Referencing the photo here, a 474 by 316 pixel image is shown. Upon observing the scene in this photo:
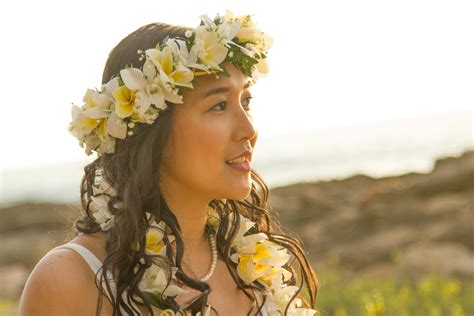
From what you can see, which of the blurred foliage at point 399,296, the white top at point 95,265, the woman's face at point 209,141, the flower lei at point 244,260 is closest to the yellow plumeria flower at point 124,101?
the woman's face at point 209,141

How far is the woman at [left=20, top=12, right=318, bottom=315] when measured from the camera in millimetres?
3848

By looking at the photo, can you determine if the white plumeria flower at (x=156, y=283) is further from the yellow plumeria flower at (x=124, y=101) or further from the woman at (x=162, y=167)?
the yellow plumeria flower at (x=124, y=101)

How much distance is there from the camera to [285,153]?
70062mm

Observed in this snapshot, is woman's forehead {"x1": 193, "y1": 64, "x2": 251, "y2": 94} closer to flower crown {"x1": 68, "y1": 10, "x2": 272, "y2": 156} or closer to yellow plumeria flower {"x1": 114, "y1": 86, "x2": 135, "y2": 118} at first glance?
flower crown {"x1": 68, "y1": 10, "x2": 272, "y2": 156}

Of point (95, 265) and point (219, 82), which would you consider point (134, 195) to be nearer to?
point (95, 265)

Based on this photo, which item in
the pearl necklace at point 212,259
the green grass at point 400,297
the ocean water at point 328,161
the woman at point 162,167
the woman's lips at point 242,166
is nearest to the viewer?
the woman at point 162,167

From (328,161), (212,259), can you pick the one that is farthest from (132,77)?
(328,161)

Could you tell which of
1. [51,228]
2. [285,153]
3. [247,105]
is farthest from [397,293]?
[285,153]

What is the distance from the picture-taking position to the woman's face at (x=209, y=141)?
3.94m

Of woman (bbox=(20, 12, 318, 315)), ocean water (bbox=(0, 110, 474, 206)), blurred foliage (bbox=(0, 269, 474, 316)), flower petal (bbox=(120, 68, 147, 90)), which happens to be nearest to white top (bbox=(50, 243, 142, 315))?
woman (bbox=(20, 12, 318, 315))

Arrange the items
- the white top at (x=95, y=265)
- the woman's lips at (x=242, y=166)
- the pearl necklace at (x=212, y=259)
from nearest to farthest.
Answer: the white top at (x=95, y=265), the woman's lips at (x=242, y=166), the pearl necklace at (x=212, y=259)

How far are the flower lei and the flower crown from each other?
23 centimetres

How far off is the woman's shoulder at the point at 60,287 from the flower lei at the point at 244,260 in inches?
10.2

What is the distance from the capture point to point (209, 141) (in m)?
3.93
